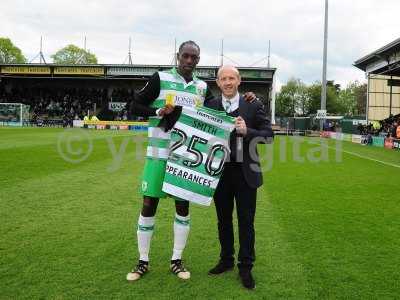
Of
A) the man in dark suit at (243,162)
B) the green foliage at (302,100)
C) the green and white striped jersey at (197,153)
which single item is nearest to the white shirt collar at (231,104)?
the man in dark suit at (243,162)

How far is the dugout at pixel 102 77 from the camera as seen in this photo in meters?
48.3

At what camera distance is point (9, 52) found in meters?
83.4

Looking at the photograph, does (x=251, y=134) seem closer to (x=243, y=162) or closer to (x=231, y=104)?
(x=243, y=162)

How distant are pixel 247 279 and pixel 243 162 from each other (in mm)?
1053

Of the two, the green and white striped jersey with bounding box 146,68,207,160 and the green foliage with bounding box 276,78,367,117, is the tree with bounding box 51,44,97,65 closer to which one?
the green foliage with bounding box 276,78,367,117

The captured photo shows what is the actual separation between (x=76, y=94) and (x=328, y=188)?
52.2 meters

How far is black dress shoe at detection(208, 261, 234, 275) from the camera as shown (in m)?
4.37

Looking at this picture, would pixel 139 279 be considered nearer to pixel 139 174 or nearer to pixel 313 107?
pixel 139 174

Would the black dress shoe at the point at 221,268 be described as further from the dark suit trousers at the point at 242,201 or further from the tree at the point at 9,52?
the tree at the point at 9,52

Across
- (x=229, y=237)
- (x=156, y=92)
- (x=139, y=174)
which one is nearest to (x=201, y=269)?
(x=229, y=237)

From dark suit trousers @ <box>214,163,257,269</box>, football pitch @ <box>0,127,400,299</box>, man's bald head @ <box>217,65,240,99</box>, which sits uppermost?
man's bald head @ <box>217,65,240,99</box>

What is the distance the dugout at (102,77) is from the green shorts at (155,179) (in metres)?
42.0

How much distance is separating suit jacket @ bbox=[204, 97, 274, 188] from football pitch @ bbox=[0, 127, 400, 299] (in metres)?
0.99

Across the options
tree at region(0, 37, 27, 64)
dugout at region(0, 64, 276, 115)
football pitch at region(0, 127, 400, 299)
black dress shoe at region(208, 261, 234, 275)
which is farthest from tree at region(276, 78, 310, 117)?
black dress shoe at region(208, 261, 234, 275)
